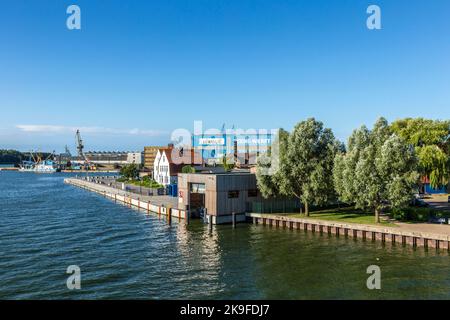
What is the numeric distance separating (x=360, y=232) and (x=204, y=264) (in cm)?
1998

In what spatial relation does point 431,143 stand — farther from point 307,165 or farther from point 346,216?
point 307,165

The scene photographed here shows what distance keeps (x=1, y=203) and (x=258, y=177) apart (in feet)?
198

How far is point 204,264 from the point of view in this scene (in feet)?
A: 120

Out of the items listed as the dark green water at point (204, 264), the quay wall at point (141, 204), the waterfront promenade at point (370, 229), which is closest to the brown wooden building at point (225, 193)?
the waterfront promenade at point (370, 229)

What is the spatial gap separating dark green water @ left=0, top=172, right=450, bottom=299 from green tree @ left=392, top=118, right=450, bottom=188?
3132cm

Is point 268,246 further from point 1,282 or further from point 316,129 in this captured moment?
point 1,282

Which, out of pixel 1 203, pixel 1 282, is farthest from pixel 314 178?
pixel 1 203

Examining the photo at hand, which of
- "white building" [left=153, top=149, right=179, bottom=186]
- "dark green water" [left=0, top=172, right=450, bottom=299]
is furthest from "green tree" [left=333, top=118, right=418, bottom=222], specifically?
"white building" [left=153, top=149, right=179, bottom=186]

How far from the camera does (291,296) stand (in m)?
28.0

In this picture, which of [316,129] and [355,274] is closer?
[355,274]

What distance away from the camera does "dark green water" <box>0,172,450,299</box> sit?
1145 inches

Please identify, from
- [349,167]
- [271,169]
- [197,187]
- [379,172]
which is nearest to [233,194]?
[271,169]

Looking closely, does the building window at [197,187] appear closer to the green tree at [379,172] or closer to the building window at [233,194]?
the building window at [233,194]

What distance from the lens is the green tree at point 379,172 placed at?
144ft
